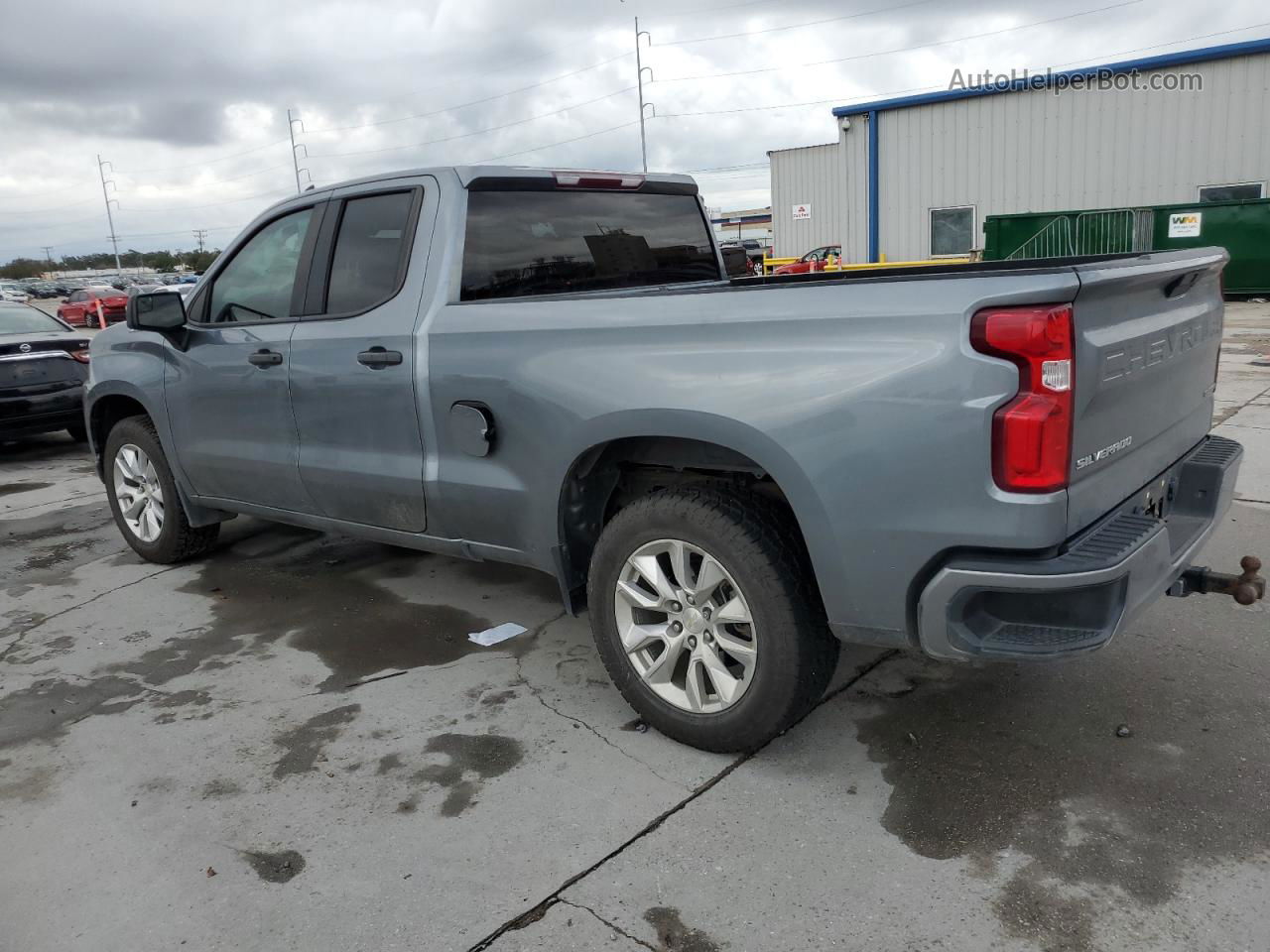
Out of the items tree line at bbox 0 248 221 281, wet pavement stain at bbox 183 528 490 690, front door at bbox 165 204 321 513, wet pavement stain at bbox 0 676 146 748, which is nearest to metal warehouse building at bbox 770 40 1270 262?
wet pavement stain at bbox 183 528 490 690

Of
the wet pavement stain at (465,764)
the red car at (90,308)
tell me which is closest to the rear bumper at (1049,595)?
the wet pavement stain at (465,764)

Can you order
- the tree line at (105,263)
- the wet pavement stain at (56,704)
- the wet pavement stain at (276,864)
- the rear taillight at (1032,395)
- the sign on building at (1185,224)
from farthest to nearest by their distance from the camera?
the tree line at (105,263)
the sign on building at (1185,224)
the wet pavement stain at (56,704)
the wet pavement stain at (276,864)
the rear taillight at (1032,395)

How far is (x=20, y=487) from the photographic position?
851 cm

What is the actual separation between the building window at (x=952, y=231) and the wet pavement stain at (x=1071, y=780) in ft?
77.1

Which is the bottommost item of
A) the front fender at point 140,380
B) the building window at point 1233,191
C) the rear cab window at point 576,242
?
the front fender at point 140,380

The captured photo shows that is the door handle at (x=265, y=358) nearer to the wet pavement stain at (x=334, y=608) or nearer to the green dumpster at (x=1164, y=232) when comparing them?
the wet pavement stain at (x=334, y=608)

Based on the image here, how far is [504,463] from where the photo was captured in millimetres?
3527

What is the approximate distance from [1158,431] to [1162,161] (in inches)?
918

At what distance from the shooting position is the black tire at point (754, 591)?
2.89 m

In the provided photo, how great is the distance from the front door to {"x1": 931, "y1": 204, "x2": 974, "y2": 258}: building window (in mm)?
23185

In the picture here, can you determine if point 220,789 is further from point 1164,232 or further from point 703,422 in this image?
point 1164,232

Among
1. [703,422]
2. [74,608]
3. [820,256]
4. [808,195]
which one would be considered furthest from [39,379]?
[808,195]

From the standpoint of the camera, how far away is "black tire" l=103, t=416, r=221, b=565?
5301 mm

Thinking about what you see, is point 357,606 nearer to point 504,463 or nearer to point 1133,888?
point 504,463
